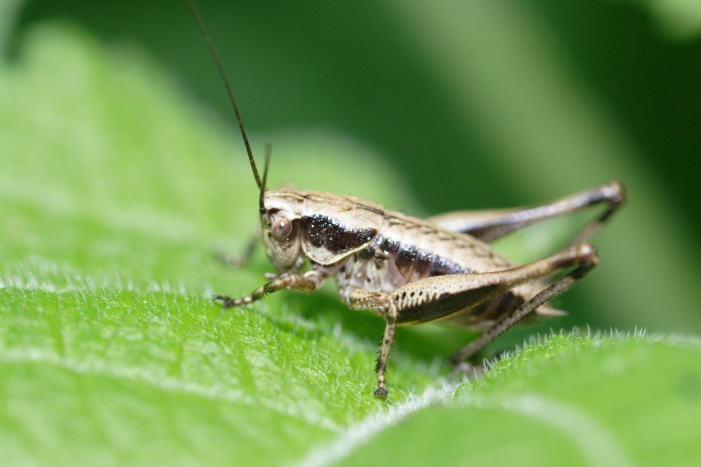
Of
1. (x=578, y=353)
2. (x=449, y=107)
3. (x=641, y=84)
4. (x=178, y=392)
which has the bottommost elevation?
(x=178, y=392)

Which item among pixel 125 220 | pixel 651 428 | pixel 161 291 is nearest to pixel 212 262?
pixel 125 220

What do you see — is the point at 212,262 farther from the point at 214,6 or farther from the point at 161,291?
the point at 214,6

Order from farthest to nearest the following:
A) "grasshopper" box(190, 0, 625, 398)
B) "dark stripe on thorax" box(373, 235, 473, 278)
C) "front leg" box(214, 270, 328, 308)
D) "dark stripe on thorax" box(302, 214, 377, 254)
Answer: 1. "dark stripe on thorax" box(302, 214, 377, 254)
2. "dark stripe on thorax" box(373, 235, 473, 278)
3. "grasshopper" box(190, 0, 625, 398)
4. "front leg" box(214, 270, 328, 308)

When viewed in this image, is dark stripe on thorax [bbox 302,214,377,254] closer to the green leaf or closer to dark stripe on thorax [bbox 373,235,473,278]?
dark stripe on thorax [bbox 373,235,473,278]

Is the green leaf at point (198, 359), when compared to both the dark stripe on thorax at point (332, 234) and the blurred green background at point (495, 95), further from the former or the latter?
the blurred green background at point (495, 95)

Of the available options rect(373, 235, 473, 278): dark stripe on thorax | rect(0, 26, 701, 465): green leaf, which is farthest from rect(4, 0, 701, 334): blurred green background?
rect(373, 235, 473, 278): dark stripe on thorax

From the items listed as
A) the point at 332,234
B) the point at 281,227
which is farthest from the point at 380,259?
the point at 281,227
